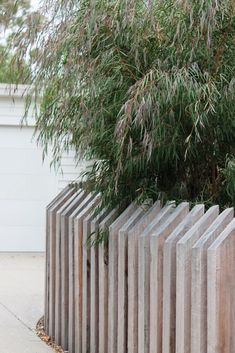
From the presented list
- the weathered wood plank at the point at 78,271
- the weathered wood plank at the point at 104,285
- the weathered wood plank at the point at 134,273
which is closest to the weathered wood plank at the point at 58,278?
the weathered wood plank at the point at 78,271

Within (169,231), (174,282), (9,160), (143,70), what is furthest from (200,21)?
(9,160)

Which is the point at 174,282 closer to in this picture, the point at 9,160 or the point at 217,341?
the point at 217,341

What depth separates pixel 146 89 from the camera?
14.6 feet

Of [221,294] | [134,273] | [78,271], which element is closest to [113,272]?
[134,273]

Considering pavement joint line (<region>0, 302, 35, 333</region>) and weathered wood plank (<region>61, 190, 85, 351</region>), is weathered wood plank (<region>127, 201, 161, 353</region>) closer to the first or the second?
weathered wood plank (<region>61, 190, 85, 351</region>)

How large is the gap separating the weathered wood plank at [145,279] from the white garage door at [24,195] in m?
8.07

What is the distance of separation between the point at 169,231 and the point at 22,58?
6.02ft

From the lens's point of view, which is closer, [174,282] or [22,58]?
[174,282]

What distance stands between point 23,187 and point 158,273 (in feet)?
28.0

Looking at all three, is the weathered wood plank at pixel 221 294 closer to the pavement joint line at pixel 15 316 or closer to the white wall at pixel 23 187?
the pavement joint line at pixel 15 316

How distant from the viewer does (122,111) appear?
4.56 metres

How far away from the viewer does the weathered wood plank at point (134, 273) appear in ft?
16.3

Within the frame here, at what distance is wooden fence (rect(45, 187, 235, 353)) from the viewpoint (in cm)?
400

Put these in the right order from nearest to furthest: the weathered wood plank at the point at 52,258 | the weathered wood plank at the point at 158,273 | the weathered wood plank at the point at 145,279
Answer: the weathered wood plank at the point at 158,273 < the weathered wood plank at the point at 145,279 < the weathered wood plank at the point at 52,258
